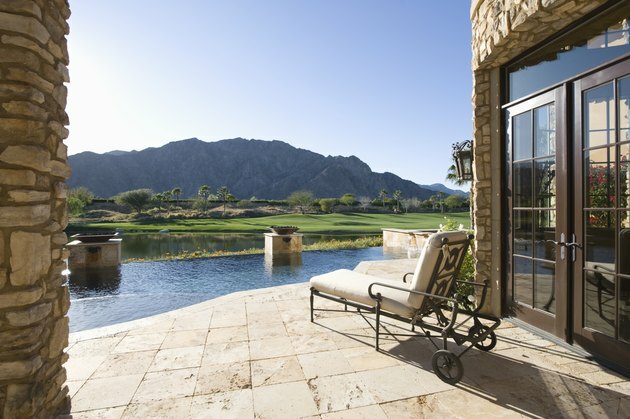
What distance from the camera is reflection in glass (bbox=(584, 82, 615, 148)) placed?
2.94 meters

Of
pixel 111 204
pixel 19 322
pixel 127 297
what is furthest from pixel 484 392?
pixel 111 204

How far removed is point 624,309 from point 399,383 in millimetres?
2003

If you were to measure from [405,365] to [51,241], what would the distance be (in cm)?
289

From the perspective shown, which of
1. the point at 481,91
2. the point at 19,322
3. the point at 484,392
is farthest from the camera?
the point at 481,91

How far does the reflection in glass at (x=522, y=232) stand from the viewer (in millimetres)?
3795

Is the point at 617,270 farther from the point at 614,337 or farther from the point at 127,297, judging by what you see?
the point at 127,297

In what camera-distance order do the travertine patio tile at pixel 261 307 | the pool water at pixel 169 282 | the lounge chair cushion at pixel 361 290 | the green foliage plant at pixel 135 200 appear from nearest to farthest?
the lounge chair cushion at pixel 361 290 → the travertine patio tile at pixel 261 307 → the pool water at pixel 169 282 → the green foliage plant at pixel 135 200

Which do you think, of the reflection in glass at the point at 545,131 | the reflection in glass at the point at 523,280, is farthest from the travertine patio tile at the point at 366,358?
the reflection in glass at the point at 545,131

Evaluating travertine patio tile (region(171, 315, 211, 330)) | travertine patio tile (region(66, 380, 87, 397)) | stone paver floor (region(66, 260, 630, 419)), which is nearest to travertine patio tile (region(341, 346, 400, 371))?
stone paver floor (region(66, 260, 630, 419))

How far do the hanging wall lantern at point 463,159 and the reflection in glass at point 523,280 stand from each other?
4.85 feet

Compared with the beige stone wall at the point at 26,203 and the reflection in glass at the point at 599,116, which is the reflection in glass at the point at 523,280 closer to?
the reflection in glass at the point at 599,116

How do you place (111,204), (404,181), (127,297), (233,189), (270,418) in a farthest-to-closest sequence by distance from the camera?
1. (404,181)
2. (233,189)
3. (111,204)
4. (127,297)
5. (270,418)

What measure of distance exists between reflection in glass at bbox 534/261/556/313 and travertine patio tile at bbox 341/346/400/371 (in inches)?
72.2

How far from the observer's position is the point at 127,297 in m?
7.56
